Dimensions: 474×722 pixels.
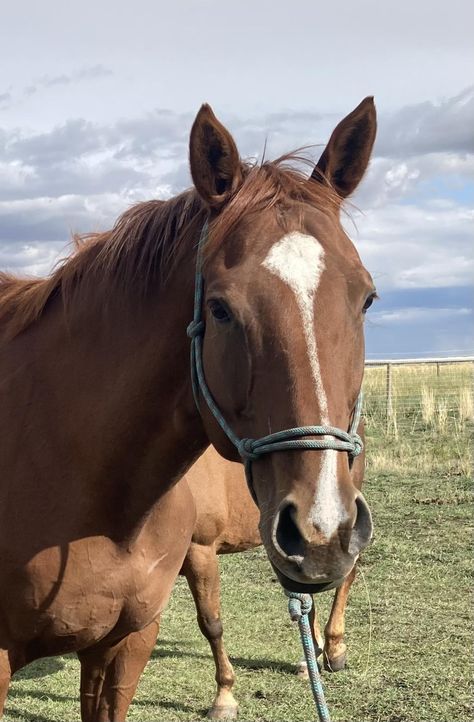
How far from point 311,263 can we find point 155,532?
1241 mm

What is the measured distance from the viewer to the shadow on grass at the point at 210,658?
4906 mm

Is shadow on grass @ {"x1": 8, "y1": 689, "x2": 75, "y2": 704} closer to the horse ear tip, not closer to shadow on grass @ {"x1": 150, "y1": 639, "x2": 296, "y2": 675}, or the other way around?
shadow on grass @ {"x1": 150, "y1": 639, "x2": 296, "y2": 675}

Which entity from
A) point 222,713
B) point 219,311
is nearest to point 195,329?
point 219,311

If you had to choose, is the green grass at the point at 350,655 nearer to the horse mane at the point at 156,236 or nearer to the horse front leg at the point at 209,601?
the horse front leg at the point at 209,601

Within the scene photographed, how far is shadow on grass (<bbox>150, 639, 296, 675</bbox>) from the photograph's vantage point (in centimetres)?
491

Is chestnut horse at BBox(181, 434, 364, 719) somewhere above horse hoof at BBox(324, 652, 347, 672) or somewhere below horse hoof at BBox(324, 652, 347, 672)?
above

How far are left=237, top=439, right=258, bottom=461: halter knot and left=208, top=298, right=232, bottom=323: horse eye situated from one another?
13.5 inches

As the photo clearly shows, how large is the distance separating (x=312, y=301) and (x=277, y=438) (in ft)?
1.25

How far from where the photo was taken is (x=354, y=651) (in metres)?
5.12

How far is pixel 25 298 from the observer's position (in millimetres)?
2906

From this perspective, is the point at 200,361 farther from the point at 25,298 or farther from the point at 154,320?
the point at 25,298

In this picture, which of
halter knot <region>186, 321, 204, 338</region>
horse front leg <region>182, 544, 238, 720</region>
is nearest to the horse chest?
halter knot <region>186, 321, 204, 338</region>

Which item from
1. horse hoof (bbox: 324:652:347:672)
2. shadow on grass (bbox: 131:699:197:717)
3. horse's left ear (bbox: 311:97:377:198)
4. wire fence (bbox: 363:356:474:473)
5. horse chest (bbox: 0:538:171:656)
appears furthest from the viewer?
wire fence (bbox: 363:356:474:473)

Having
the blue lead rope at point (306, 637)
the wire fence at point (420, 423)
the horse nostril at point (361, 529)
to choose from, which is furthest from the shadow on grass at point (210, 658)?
the wire fence at point (420, 423)
